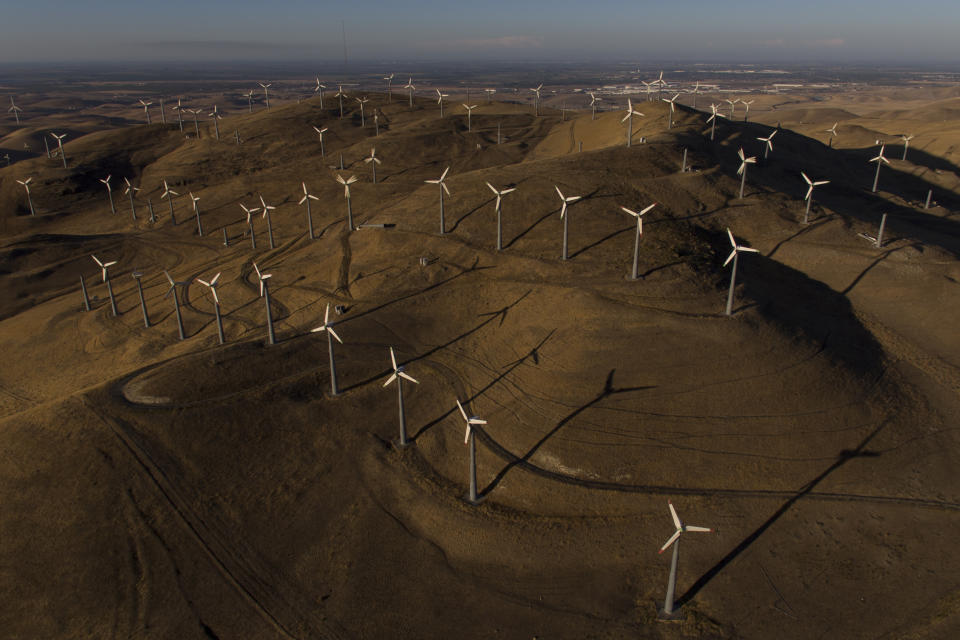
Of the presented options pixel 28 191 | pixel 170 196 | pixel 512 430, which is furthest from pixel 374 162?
pixel 512 430

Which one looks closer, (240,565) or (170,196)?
(240,565)

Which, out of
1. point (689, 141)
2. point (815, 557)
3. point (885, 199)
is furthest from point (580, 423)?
point (885, 199)

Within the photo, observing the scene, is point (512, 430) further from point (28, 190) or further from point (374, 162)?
point (28, 190)

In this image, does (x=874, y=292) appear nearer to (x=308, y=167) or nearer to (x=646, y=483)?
(x=646, y=483)

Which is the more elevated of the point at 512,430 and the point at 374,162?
the point at 374,162

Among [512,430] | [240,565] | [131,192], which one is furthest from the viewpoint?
[131,192]

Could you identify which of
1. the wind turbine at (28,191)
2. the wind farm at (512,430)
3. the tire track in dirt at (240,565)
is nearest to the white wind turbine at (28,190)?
the wind turbine at (28,191)

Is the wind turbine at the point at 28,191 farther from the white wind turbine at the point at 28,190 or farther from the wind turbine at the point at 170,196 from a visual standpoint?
the wind turbine at the point at 170,196
